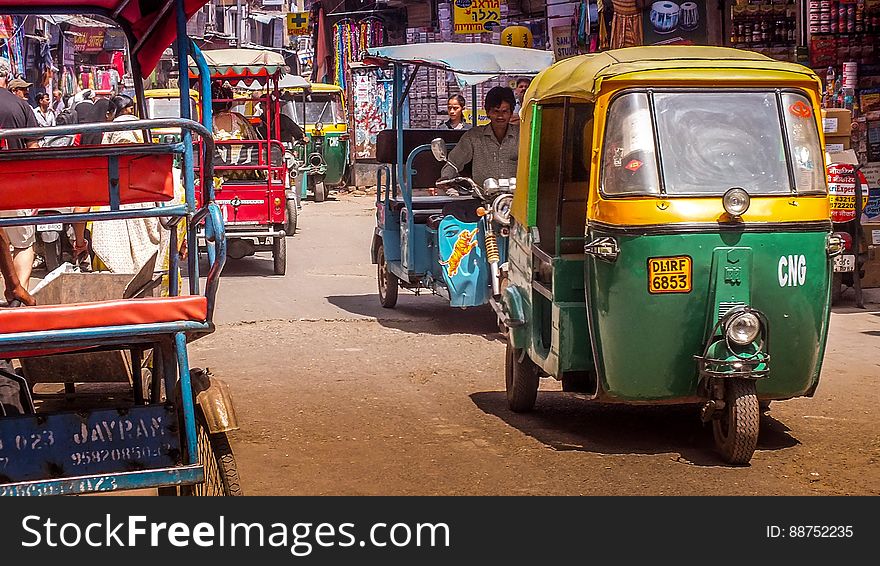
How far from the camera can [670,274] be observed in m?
5.60

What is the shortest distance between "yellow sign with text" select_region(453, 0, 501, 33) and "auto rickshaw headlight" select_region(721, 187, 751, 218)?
634 inches

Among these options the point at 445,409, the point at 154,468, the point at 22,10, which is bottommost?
the point at 445,409

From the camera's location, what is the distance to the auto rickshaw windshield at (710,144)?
18.7ft

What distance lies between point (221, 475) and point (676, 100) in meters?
2.70

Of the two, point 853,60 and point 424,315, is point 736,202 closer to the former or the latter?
point 424,315

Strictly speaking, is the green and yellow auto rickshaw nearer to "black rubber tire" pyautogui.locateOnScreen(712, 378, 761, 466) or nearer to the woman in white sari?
"black rubber tire" pyautogui.locateOnScreen(712, 378, 761, 466)

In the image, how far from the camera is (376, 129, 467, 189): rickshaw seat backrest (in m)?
11.3

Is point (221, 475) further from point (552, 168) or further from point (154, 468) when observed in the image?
point (552, 168)

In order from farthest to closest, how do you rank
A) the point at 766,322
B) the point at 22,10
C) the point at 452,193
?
the point at 452,193, the point at 766,322, the point at 22,10

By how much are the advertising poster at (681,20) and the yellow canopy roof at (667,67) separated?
9202 millimetres

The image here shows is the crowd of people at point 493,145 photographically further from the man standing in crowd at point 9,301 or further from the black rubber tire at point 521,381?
the man standing in crowd at point 9,301

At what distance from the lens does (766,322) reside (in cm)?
562

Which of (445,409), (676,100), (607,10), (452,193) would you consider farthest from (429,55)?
(607,10)

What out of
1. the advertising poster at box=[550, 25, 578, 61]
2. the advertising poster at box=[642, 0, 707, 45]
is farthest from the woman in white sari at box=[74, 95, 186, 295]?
the advertising poster at box=[550, 25, 578, 61]
